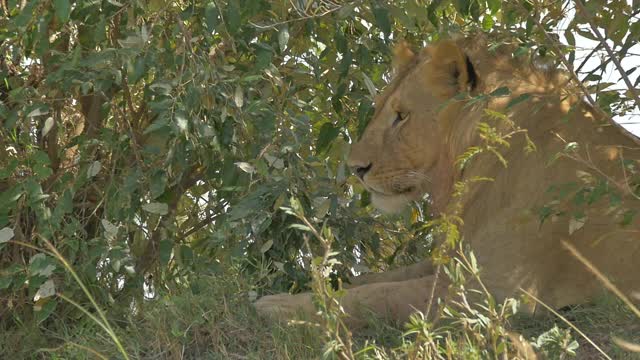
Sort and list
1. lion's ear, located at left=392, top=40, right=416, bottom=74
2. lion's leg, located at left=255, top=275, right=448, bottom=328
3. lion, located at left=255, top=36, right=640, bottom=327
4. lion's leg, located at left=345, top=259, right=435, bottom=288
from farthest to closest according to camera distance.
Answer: lion's leg, located at left=345, top=259, right=435, bottom=288, lion's ear, located at left=392, top=40, right=416, bottom=74, lion's leg, located at left=255, top=275, right=448, bottom=328, lion, located at left=255, top=36, right=640, bottom=327

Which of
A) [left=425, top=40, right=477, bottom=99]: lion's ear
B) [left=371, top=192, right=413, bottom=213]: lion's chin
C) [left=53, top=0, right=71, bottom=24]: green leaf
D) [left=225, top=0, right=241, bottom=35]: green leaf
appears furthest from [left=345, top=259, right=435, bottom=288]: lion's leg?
[left=53, top=0, right=71, bottom=24]: green leaf

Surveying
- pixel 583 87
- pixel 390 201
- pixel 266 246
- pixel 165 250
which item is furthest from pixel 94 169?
pixel 583 87

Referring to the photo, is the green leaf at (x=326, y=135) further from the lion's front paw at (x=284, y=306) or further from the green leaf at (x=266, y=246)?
the lion's front paw at (x=284, y=306)

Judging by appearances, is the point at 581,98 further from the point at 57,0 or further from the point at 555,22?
the point at 57,0

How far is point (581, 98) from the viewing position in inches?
164

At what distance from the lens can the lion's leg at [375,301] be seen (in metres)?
4.30

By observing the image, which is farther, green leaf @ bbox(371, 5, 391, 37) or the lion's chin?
the lion's chin

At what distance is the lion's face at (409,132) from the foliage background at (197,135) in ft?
0.57

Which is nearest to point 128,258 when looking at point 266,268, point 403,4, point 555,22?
point 266,268

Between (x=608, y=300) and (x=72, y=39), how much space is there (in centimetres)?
296

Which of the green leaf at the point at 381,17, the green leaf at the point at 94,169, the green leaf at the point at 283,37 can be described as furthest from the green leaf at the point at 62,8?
the green leaf at the point at 381,17

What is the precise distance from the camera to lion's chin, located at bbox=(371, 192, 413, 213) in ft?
16.0

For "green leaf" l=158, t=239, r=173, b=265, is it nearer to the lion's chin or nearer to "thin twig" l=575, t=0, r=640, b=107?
the lion's chin

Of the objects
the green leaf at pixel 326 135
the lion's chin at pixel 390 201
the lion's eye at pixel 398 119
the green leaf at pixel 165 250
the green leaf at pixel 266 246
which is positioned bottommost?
the green leaf at pixel 165 250
